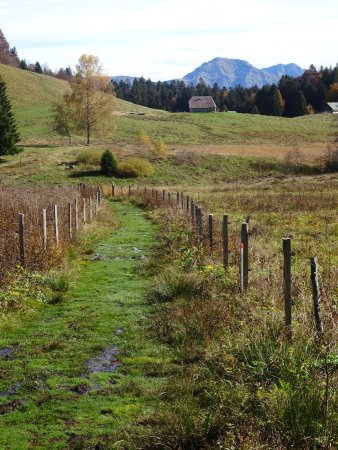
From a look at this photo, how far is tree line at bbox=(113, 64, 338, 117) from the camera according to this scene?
5295 inches

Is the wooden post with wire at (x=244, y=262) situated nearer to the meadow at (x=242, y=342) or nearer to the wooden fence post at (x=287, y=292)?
the meadow at (x=242, y=342)

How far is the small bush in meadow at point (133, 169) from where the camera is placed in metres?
52.7

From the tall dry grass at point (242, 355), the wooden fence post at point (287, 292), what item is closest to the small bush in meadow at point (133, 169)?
the tall dry grass at point (242, 355)

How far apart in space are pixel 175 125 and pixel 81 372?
3568 inches

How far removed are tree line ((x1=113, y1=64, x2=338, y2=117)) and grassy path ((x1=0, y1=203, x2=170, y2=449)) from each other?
126929 mm

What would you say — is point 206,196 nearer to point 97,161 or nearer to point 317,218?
point 317,218

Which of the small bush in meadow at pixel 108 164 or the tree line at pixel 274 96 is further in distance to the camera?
the tree line at pixel 274 96

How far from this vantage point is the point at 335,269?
11102mm

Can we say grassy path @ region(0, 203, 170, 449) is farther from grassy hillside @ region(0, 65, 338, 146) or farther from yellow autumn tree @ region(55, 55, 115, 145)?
grassy hillside @ region(0, 65, 338, 146)

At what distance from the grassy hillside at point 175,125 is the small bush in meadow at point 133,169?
21.8 metres

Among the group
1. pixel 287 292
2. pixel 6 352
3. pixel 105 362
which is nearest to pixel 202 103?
pixel 6 352

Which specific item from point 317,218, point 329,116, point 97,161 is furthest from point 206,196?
point 329,116

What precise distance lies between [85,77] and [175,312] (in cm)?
6314

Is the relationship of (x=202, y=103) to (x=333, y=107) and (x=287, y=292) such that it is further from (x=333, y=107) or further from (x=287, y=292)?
(x=287, y=292)
